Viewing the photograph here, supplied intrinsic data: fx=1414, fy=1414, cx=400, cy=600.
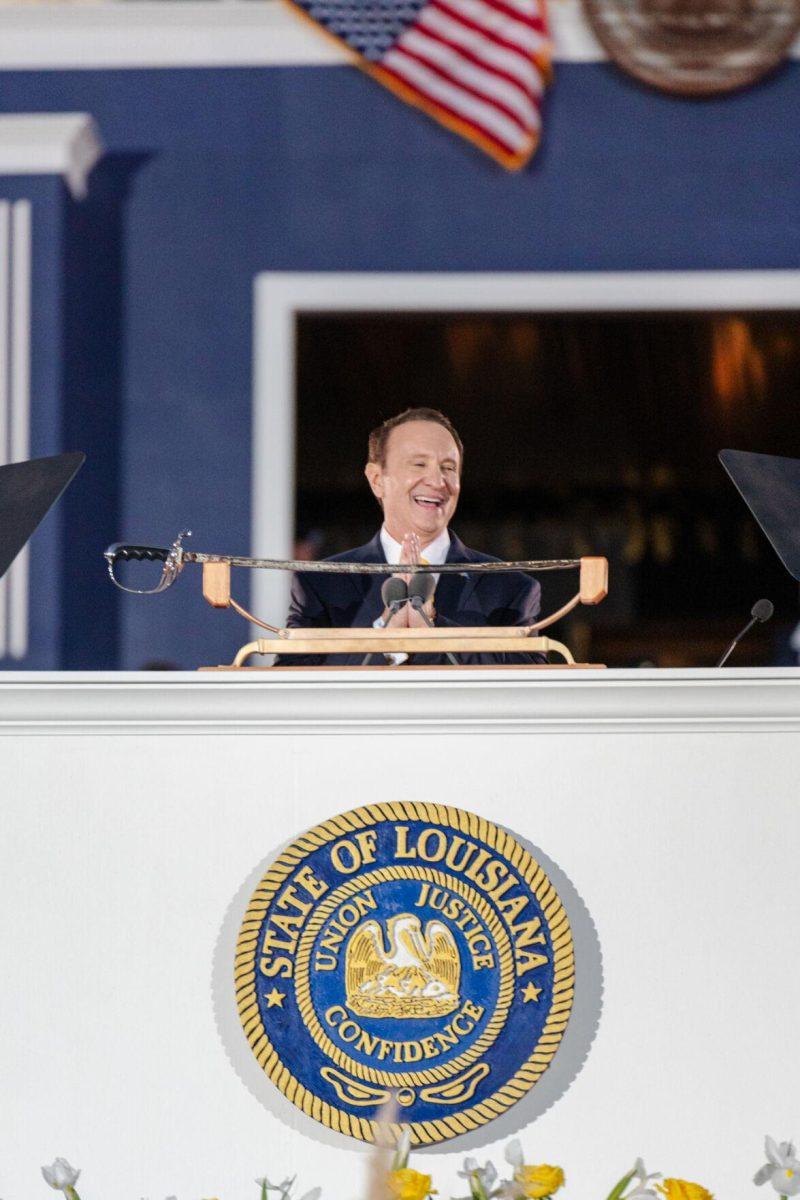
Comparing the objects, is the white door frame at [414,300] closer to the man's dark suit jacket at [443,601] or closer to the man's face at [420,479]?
the man's face at [420,479]

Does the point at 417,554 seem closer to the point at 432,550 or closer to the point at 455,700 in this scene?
the point at 432,550

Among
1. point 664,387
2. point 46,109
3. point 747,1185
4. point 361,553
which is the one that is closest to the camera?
point 747,1185

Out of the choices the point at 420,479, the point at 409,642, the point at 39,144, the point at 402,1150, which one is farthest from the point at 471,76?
the point at 402,1150

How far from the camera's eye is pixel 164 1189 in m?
1.39

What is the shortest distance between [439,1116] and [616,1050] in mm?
184

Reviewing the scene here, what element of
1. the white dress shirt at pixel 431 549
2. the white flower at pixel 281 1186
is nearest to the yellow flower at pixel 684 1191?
the white flower at pixel 281 1186

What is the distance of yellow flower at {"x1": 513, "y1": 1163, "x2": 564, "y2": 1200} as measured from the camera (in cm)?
129

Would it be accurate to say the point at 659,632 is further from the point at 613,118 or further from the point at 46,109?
the point at 46,109

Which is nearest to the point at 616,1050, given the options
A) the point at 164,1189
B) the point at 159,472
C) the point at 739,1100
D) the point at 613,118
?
the point at 739,1100

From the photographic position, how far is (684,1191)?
Answer: 129 centimetres

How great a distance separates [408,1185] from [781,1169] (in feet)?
1.17

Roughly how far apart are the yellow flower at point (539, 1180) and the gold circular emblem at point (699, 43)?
3.83m

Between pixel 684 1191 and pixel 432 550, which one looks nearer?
pixel 684 1191

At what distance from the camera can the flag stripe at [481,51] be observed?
4.39 meters
